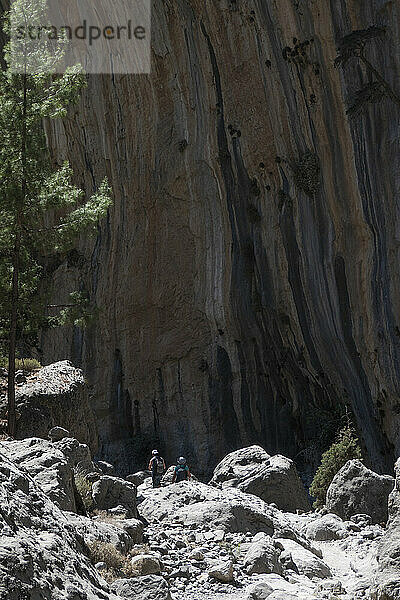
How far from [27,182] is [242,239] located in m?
11.2

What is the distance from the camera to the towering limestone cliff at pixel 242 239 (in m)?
19.4

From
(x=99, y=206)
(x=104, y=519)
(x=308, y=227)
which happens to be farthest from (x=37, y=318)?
(x=308, y=227)

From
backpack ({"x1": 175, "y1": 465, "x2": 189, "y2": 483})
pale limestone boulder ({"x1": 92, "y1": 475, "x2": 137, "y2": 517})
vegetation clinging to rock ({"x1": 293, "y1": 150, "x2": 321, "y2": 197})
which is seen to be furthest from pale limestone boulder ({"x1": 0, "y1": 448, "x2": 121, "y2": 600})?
vegetation clinging to rock ({"x1": 293, "y1": 150, "x2": 321, "y2": 197})

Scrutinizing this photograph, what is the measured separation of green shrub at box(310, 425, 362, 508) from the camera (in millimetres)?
15000

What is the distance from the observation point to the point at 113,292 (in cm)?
2416

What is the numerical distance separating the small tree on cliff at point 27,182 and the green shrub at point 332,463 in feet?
22.1

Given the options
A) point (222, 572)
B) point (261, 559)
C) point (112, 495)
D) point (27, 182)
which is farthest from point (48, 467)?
point (27, 182)

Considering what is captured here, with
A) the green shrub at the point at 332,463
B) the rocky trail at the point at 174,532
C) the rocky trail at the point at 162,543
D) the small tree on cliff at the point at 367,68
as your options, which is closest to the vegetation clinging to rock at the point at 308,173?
the small tree on cliff at the point at 367,68

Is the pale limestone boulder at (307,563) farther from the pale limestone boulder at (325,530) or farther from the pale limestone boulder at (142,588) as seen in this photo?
the pale limestone boulder at (142,588)

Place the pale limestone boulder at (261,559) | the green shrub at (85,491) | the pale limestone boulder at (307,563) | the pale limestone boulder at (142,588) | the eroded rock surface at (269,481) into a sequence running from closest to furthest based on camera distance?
the pale limestone boulder at (142,588), the pale limestone boulder at (261,559), the pale limestone boulder at (307,563), the green shrub at (85,491), the eroded rock surface at (269,481)

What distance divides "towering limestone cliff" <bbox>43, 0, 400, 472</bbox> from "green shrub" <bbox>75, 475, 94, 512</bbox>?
36.9 feet

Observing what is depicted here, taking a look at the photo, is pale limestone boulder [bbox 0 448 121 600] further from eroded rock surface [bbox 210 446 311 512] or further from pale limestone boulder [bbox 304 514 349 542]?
eroded rock surface [bbox 210 446 311 512]

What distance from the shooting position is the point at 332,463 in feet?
52.0

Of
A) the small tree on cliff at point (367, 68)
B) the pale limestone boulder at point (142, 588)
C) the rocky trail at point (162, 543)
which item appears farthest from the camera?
→ the small tree on cliff at point (367, 68)
